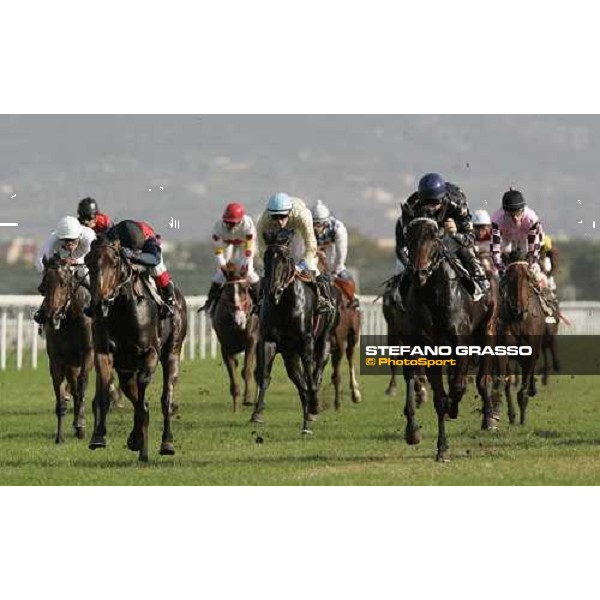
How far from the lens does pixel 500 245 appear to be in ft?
58.0

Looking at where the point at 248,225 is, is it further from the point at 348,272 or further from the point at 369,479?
the point at 369,479

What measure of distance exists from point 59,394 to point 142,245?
244 centimetres

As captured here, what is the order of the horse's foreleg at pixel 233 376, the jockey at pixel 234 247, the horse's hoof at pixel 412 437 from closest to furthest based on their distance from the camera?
the horse's hoof at pixel 412 437 < the jockey at pixel 234 247 < the horse's foreleg at pixel 233 376

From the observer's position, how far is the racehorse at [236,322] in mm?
19875

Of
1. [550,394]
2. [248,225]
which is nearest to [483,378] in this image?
[248,225]

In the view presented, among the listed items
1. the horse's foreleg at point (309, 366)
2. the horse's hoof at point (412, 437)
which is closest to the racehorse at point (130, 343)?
the horse's hoof at point (412, 437)

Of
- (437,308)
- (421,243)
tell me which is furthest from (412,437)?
(421,243)

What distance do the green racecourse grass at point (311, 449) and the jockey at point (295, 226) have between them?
1.58m

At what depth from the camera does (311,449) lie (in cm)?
1509

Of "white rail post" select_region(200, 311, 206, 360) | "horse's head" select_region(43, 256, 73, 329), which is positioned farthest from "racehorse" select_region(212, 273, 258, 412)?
"white rail post" select_region(200, 311, 206, 360)

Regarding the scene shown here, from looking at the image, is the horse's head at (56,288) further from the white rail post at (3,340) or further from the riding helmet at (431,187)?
the white rail post at (3,340)

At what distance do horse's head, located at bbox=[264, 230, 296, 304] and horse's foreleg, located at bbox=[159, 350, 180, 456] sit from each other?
169cm

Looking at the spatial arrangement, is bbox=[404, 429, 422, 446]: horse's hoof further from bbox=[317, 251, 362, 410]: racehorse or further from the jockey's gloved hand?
bbox=[317, 251, 362, 410]: racehorse

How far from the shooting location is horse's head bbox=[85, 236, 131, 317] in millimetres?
13008
